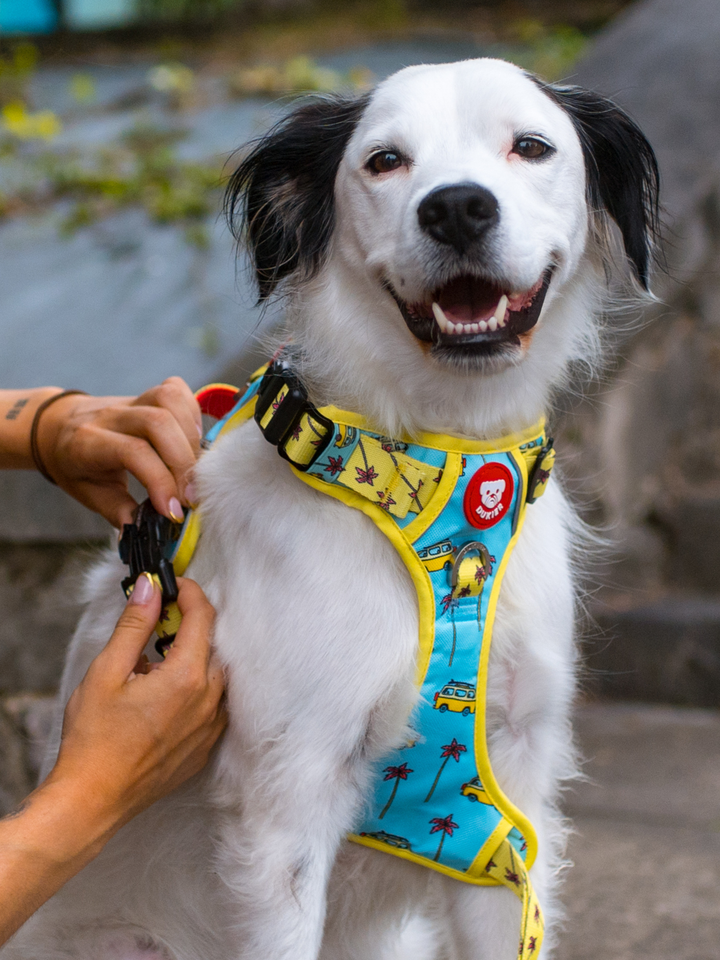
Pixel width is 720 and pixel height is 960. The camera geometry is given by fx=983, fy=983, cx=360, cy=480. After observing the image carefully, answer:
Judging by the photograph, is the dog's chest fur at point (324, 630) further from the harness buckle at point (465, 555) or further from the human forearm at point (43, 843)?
the human forearm at point (43, 843)

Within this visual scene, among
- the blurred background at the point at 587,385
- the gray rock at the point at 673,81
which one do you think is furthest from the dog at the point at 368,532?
the gray rock at the point at 673,81

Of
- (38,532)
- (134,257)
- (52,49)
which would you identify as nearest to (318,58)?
(52,49)

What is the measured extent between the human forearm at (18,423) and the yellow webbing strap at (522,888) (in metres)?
1.30

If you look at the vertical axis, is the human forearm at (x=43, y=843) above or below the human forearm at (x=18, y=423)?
below

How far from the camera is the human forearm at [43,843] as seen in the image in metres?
1.48

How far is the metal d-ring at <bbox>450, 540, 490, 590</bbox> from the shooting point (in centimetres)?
170

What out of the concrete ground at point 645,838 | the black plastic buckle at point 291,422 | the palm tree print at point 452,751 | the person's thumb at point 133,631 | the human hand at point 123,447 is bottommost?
the concrete ground at point 645,838

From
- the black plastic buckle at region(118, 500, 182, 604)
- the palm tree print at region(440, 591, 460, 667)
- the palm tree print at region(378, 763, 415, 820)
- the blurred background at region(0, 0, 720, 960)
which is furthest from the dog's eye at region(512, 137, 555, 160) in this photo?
the palm tree print at region(378, 763, 415, 820)

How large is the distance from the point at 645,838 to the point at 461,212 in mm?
2189

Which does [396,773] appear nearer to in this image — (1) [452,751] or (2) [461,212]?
(1) [452,751]

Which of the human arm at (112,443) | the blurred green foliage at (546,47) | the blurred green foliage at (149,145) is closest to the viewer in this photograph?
the human arm at (112,443)

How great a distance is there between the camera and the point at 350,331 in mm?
1839

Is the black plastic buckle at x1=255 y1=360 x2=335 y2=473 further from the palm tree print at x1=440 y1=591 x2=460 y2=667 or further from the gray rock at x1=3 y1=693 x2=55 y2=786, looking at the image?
the gray rock at x1=3 y1=693 x2=55 y2=786

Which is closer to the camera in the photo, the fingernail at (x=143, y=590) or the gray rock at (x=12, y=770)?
the fingernail at (x=143, y=590)
